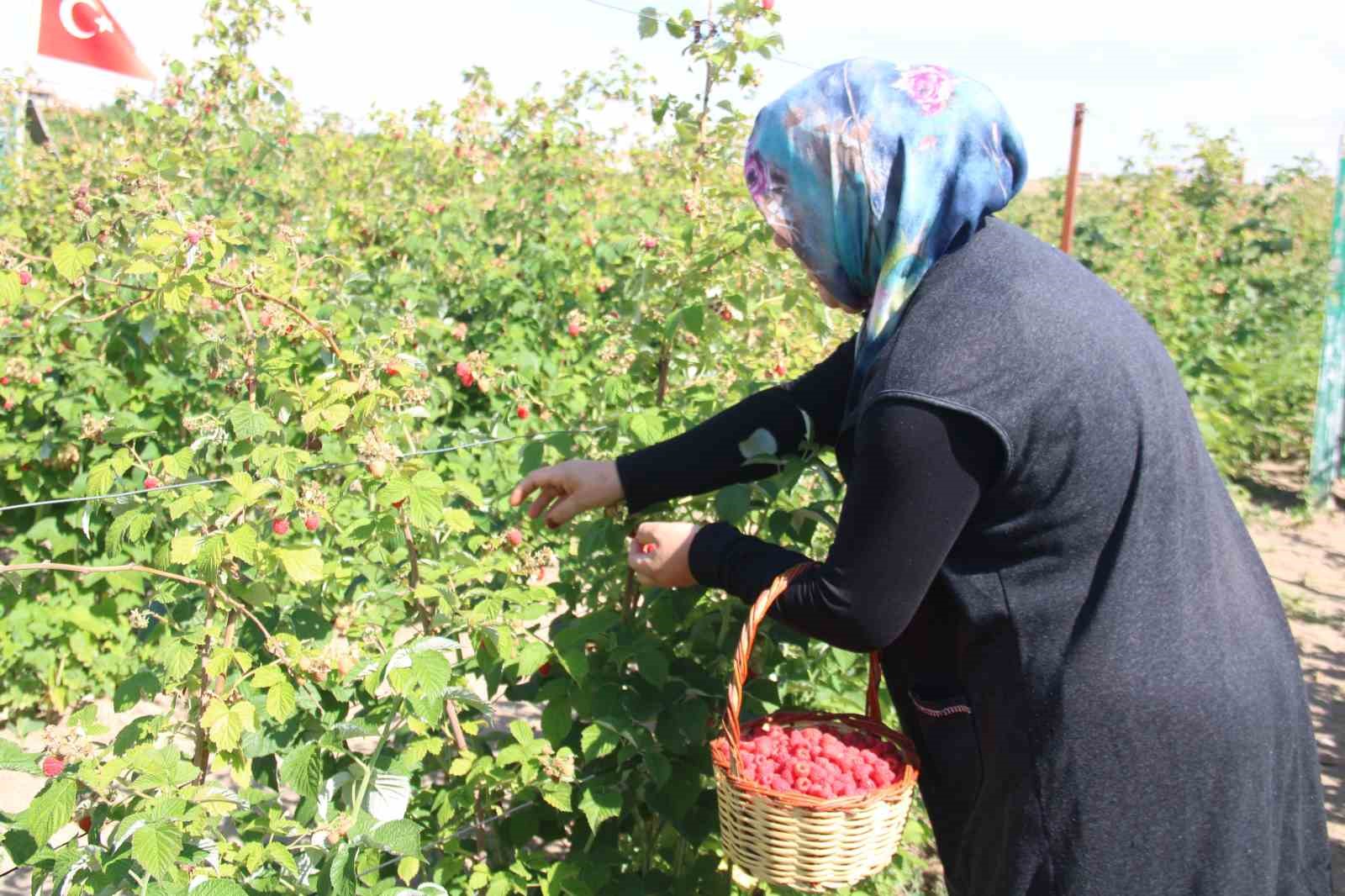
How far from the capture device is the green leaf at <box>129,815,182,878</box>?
4.10ft

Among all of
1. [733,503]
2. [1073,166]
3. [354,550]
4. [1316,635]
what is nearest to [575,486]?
[733,503]

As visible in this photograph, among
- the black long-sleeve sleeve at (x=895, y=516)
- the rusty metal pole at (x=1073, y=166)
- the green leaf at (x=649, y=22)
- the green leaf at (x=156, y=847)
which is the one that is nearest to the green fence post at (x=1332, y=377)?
the rusty metal pole at (x=1073, y=166)

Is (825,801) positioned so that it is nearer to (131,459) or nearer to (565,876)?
(565,876)

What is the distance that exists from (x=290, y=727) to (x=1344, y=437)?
6178 mm

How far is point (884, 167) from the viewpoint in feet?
3.94

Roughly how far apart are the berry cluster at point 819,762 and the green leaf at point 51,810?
767 millimetres

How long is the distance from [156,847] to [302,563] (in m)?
0.42

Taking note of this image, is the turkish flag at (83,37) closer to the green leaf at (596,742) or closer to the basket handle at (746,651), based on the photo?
the green leaf at (596,742)

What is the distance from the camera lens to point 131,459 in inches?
71.9

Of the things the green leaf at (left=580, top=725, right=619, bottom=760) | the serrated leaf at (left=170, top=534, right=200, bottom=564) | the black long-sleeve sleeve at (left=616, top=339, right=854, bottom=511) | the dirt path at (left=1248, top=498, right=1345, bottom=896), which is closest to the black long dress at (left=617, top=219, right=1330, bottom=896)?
the black long-sleeve sleeve at (left=616, top=339, right=854, bottom=511)

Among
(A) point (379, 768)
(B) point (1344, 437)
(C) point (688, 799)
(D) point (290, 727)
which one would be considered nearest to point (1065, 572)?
(C) point (688, 799)

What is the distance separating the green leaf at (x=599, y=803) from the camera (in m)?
1.72

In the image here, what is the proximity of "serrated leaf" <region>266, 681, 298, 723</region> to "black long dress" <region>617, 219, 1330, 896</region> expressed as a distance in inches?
27.0

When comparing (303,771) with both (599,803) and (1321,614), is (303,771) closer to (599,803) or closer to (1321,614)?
(599,803)
